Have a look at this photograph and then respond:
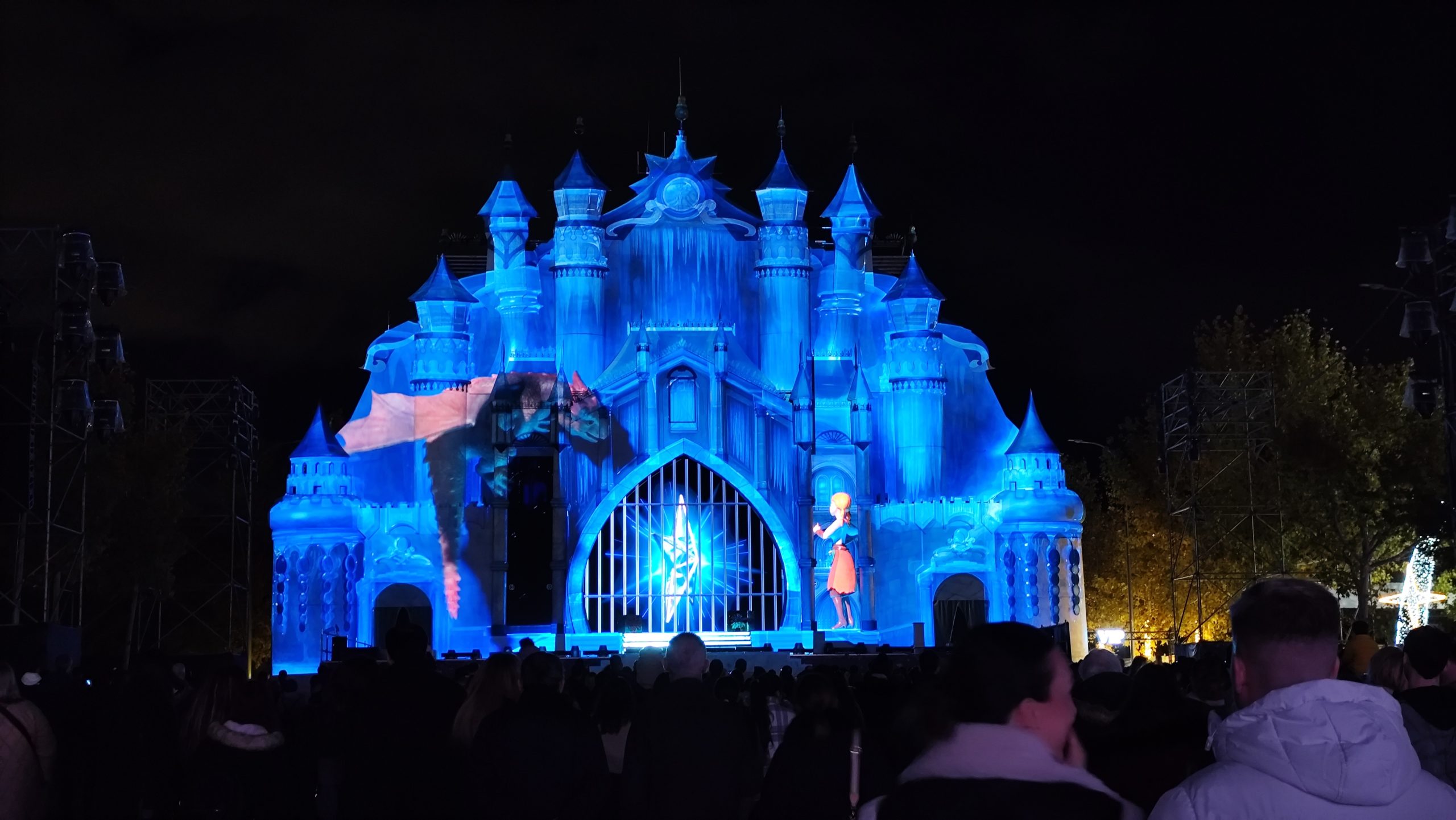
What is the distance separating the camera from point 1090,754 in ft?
17.6

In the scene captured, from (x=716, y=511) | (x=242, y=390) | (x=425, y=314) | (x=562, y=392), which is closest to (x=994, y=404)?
(x=716, y=511)

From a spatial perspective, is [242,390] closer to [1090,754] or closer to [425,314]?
[425,314]

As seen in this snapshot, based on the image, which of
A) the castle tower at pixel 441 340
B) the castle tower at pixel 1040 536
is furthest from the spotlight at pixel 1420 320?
the castle tower at pixel 441 340

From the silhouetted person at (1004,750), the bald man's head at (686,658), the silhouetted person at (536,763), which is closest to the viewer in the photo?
the silhouetted person at (1004,750)

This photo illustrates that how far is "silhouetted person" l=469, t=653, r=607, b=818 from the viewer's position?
261 inches

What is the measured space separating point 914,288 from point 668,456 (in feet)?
22.0

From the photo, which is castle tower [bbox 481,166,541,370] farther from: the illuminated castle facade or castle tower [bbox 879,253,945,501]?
castle tower [bbox 879,253,945,501]

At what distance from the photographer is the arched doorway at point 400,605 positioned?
36.2 m

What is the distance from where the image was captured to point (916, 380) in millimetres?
37094

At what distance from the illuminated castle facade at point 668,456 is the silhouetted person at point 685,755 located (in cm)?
2746

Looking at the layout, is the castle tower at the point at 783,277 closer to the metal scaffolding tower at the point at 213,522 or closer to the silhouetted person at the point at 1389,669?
the metal scaffolding tower at the point at 213,522

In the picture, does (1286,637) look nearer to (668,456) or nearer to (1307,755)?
(1307,755)

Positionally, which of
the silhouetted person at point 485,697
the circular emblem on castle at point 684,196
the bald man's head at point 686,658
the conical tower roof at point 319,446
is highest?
the circular emblem on castle at point 684,196

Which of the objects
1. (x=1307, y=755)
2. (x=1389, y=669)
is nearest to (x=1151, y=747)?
(x=1307, y=755)
